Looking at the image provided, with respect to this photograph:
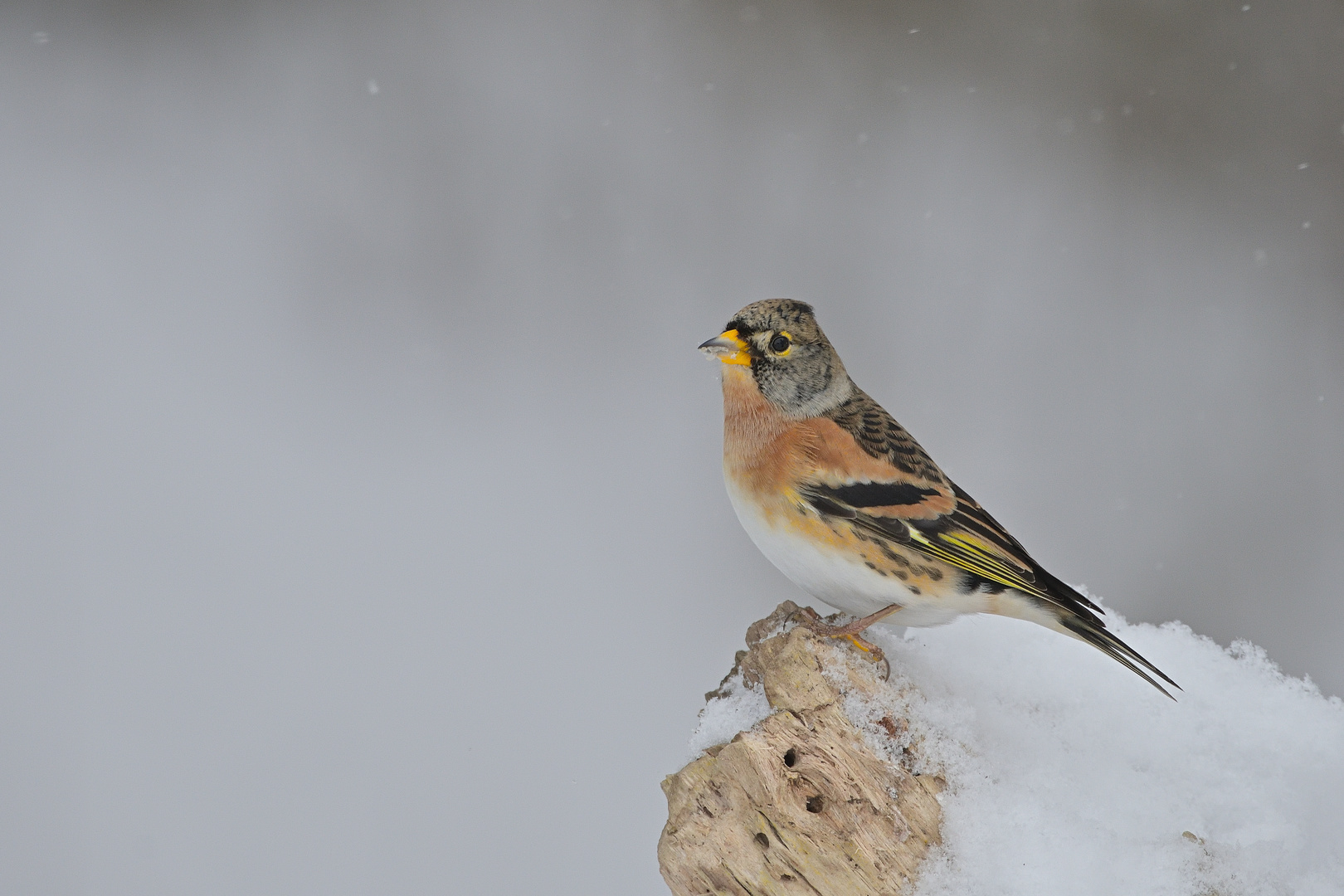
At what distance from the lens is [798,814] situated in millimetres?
1462

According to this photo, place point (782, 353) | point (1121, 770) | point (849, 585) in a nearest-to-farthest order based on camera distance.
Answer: point (1121, 770) < point (849, 585) < point (782, 353)

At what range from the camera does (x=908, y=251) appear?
3865 millimetres

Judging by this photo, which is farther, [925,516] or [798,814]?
[925,516]

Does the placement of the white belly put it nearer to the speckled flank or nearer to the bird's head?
the speckled flank

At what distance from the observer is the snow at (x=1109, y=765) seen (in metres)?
1.45

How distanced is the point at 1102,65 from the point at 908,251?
951 millimetres

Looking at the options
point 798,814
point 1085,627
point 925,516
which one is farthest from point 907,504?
point 798,814

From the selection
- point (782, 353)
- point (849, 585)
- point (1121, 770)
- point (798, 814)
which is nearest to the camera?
point (798, 814)

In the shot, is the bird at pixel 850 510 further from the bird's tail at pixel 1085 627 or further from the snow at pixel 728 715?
the snow at pixel 728 715

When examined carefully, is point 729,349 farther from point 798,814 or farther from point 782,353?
point 798,814

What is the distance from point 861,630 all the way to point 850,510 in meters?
0.22

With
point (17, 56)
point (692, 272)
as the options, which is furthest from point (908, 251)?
point (17, 56)

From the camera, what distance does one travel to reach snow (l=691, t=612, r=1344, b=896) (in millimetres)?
1449

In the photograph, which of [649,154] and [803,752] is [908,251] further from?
[803,752]
